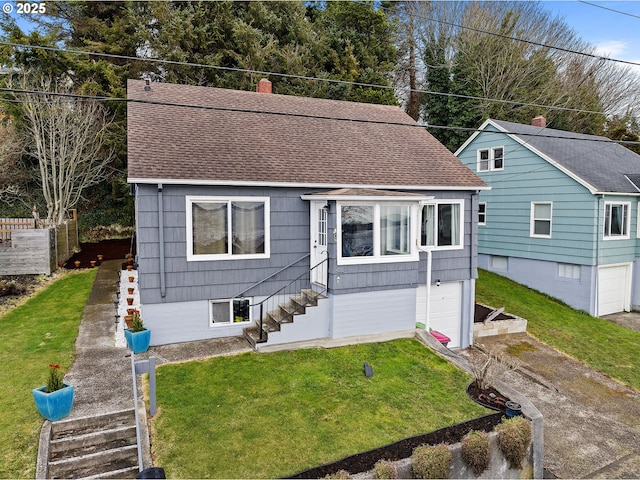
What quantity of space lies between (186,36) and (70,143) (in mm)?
7683

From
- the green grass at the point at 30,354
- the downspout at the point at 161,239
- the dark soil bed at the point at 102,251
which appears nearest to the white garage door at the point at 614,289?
the downspout at the point at 161,239

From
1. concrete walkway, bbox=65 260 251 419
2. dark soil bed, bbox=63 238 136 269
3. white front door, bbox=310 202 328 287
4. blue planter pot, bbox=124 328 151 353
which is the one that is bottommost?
concrete walkway, bbox=65 260 251 419

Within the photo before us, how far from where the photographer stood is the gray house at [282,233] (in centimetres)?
860

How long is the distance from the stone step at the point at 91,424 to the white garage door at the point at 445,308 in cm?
740

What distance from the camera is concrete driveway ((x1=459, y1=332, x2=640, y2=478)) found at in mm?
6789

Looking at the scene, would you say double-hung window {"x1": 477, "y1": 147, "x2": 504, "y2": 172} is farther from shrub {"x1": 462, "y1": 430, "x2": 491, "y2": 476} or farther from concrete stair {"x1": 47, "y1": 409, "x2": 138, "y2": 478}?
concrete stair {"x1": 47, "y1": 409, "x2": 138, "y2": 478}

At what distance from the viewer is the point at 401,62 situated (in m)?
29.1

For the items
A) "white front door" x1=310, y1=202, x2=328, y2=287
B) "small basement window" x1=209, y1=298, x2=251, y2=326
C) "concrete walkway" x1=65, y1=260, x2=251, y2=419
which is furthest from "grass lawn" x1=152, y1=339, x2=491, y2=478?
"white front door" x1=310, y1=202, x2=328, y2=287

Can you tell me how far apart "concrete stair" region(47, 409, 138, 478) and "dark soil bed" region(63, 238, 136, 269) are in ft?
38.4

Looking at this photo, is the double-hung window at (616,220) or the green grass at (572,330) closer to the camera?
the green grass at (572,330)

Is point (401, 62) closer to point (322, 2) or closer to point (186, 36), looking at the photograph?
point (322, 2)

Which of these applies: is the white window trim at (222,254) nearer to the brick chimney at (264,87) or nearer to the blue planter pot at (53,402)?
the blue planter pot at (53,402)

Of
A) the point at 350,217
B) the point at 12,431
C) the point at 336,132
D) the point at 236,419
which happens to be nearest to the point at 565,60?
the point at 336,132

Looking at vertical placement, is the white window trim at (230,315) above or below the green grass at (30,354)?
above
